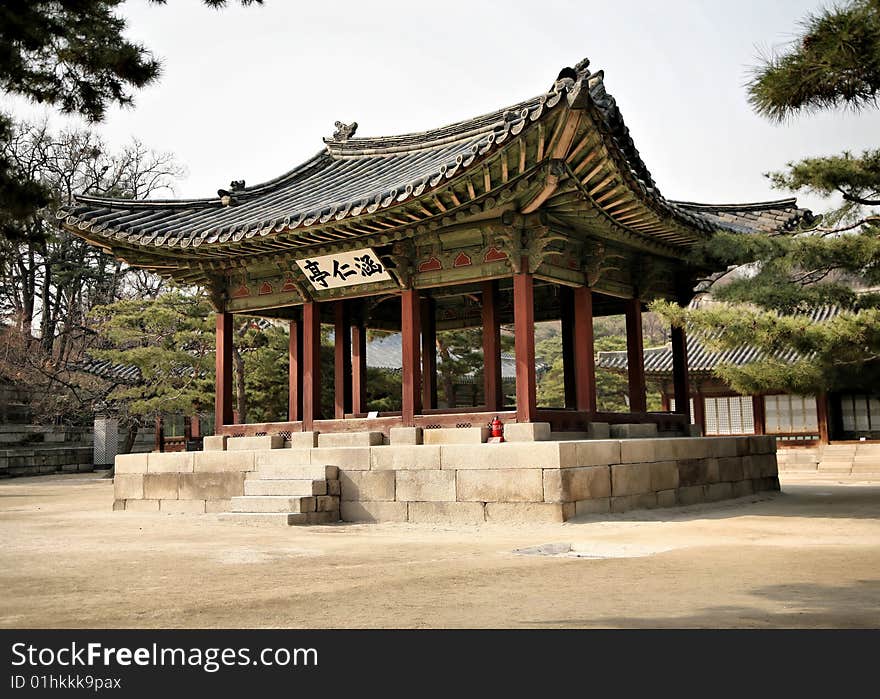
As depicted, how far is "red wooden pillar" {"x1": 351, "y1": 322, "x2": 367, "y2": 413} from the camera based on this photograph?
16.6m

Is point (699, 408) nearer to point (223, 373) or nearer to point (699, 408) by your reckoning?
point (699, 408)

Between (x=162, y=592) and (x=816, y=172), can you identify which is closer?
(x=162, y=592)

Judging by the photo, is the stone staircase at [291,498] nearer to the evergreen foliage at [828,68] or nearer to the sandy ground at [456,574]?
the sandy ground at [456,574]

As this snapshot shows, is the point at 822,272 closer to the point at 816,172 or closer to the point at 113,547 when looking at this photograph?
the point at 816,172

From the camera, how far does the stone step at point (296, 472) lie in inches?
479

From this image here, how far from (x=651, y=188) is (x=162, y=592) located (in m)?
9.90

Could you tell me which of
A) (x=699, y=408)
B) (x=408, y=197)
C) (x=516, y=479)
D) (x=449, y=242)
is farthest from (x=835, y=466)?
(x=408, y=197)

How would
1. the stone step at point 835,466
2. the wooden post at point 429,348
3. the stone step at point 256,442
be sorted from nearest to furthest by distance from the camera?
the stone step at point 256,442, the wooden post at point 429,348, the stone step at point 835,466

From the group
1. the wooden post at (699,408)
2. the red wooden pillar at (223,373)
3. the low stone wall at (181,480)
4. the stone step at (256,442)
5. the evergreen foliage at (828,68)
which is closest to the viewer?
the evergreen foliage at (828,68)

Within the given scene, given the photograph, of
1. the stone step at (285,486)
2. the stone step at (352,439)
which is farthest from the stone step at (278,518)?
the stone step at (352,439)

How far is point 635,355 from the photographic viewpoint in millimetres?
15383

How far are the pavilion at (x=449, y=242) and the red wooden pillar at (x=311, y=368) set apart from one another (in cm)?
3
